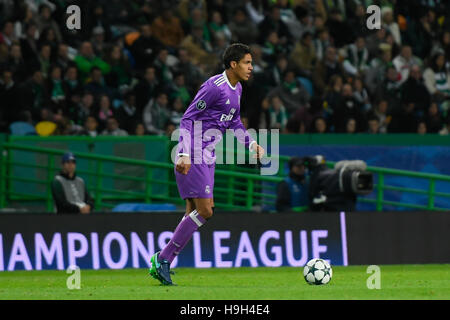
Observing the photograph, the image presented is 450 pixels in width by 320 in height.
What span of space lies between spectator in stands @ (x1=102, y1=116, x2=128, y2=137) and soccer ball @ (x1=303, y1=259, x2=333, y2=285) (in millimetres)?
6815

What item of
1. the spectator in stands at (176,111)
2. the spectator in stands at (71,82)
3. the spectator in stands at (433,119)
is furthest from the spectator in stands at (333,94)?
the spectator in stands at (71,82)

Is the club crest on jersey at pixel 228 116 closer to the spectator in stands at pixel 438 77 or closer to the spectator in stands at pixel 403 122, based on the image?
the spectator in stands at pixel 403 122

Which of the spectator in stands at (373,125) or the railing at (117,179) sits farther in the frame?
the spectator in stands at (373,125)

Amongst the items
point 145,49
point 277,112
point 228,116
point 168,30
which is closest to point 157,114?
point 145,49

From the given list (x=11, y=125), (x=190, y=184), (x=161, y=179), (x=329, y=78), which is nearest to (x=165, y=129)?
(x=161, y=179)

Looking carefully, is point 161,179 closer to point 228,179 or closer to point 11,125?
point 228,179

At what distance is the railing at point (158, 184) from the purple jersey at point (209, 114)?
5.58 metres

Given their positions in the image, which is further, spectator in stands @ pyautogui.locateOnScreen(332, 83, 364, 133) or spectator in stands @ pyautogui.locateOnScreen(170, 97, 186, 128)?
spectator in stands @ pyautogui.locateOnScreen(332, 83, 364, 133)

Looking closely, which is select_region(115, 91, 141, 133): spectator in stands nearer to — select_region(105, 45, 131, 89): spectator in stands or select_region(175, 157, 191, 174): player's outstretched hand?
select_region(105, 45, 131, 89): spectator in stands

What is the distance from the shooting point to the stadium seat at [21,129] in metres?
16.2

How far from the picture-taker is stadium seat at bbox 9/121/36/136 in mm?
16203

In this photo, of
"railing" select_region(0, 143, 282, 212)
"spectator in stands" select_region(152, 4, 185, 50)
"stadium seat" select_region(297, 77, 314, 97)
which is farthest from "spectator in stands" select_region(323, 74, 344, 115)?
"spectator in stands" select_region(152, 4, 185, 50)

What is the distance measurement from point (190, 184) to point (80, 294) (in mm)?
1526

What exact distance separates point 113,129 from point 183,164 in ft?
22.9
